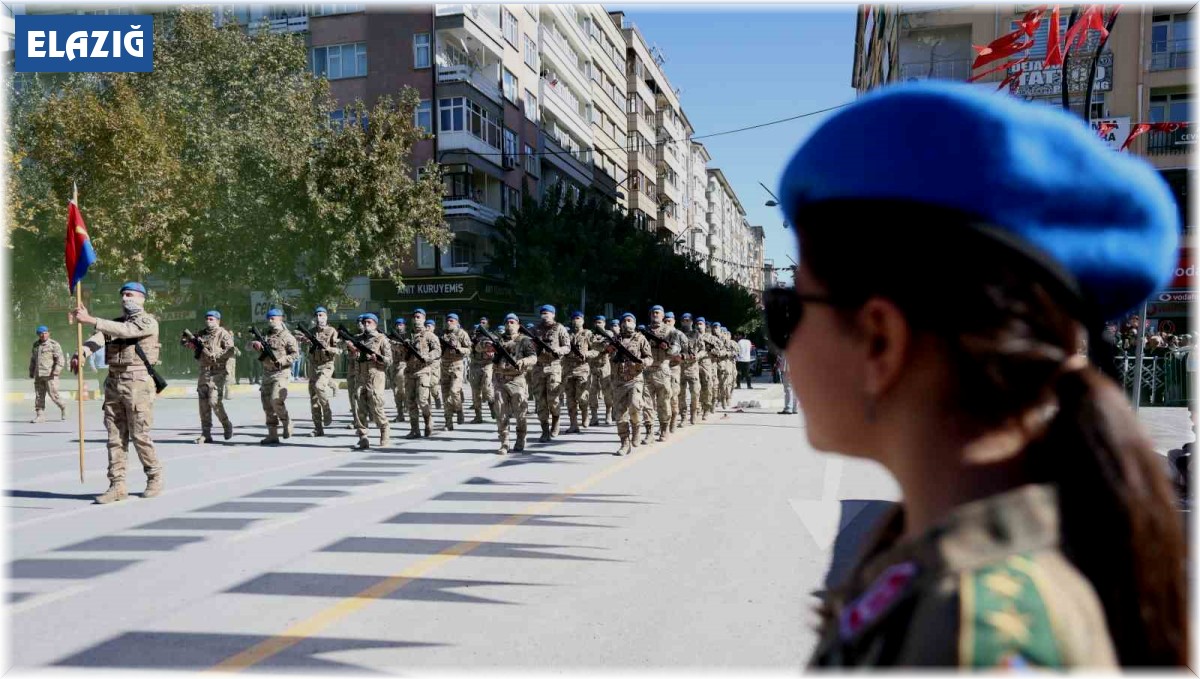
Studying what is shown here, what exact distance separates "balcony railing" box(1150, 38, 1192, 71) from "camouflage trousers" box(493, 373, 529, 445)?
33249 mm

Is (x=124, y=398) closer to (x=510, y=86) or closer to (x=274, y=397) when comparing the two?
(x=274, y=397)

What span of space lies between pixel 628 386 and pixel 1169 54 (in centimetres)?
3248

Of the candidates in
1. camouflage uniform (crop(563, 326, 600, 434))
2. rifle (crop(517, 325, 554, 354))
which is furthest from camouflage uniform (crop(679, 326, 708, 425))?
rifle (crop(517, 325, 554, 354))

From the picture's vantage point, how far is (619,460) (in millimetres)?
11688

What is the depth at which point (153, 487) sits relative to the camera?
902 centimetres

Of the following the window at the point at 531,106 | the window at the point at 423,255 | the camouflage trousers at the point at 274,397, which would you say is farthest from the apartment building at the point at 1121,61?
the camouflage trousers at the point at 274,397

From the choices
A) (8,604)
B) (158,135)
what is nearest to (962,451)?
(8,604)

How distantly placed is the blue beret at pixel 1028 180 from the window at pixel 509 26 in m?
43.8

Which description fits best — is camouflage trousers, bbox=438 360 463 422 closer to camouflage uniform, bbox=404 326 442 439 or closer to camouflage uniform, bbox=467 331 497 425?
camouflage uniform, bbox=467 331 497 425

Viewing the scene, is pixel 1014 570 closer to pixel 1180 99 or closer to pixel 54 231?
pixel 54 231

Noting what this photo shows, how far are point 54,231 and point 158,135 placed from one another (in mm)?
4605

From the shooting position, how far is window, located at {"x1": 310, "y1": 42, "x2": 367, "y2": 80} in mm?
39656

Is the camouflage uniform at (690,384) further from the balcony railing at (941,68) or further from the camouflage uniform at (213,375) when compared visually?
the balcony railing at (941,68)

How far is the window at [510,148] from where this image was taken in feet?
140
